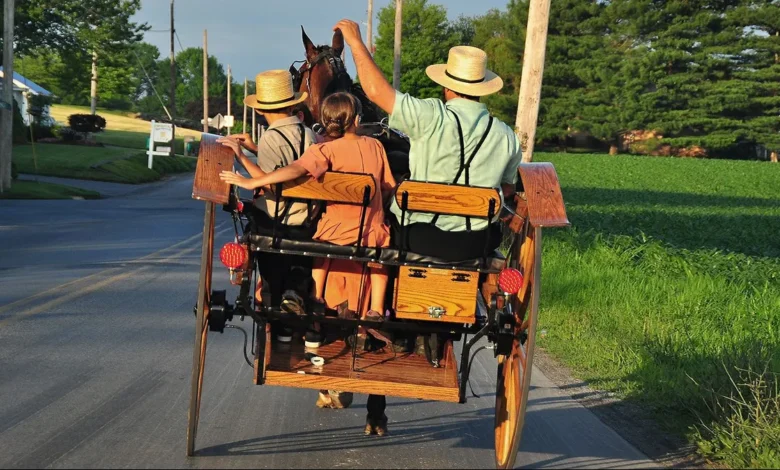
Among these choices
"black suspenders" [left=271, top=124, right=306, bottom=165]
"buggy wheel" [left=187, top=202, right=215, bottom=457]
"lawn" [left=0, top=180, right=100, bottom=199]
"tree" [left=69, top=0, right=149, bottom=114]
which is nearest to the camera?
"buggy wheel" [left=187, top=202, right=215, bottom=457]

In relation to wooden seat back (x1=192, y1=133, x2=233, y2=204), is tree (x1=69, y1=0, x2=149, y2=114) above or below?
above

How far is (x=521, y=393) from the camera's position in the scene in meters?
5.67

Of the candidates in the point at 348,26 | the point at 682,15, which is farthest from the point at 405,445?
the point at 682,15

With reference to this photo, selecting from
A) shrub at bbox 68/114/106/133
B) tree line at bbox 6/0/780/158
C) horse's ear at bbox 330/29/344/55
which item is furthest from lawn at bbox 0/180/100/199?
tree line at bbox 6/0/780/158

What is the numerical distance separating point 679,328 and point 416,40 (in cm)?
9729

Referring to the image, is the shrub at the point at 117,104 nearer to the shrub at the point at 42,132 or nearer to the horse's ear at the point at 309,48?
the shrub at the point at 42,132

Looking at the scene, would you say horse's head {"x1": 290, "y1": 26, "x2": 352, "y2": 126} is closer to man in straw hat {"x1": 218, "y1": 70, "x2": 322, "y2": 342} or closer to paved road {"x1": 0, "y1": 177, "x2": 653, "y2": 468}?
man in straw hat {"x1": 218, "y1": 70, "x2": 322, "y2": 342}

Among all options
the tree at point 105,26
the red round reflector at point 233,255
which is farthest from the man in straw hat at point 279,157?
the tree at point 105,26

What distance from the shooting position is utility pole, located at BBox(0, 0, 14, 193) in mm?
30094

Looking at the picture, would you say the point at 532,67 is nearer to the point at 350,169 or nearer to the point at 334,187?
the point at 350,169

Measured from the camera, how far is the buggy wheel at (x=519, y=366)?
5.62 metres

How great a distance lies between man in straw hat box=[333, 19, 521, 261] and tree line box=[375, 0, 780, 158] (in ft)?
259

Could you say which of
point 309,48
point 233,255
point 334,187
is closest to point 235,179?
point 233,255

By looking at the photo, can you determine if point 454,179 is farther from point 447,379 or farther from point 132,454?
point 132,454
